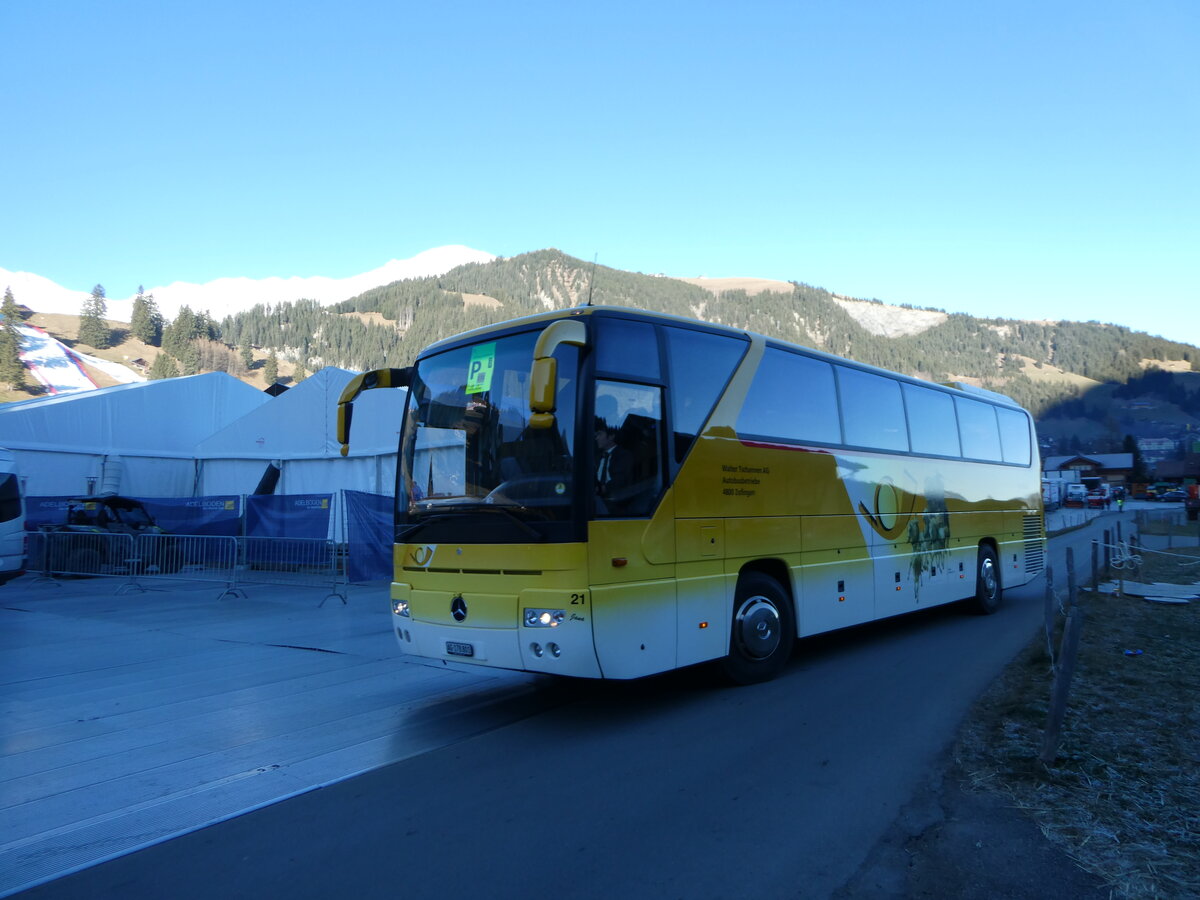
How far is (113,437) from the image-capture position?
30.9m

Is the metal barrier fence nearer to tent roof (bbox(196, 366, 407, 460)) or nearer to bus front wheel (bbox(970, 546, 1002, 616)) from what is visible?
tent roof (bbox(196, 366, 407, 460))

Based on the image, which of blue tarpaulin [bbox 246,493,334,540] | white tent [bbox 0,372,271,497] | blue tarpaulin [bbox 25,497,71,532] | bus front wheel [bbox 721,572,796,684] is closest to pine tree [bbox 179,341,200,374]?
white tent [bbox 0,372,271,497]

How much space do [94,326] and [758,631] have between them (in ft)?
447

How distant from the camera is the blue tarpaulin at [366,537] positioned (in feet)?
54.7

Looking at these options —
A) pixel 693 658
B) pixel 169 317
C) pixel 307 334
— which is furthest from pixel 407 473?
pixel 169 317

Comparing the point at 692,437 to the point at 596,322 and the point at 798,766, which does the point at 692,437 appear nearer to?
the point at 596,322

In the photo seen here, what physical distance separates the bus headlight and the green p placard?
197cm

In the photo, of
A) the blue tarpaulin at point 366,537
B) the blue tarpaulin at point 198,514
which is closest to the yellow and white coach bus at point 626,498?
the blue tarpaulin at point 366,537

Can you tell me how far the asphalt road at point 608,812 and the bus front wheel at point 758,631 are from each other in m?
0.33

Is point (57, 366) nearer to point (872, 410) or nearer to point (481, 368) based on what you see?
point (481, 368)

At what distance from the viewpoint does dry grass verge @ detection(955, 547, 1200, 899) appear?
3691mm

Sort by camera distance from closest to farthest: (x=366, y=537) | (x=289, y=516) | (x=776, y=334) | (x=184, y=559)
A: (x=366, y=537)
(x=184, y=559)
(x=289, y=516)
(x=776, y=334)

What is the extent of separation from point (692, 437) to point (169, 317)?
147410 mm

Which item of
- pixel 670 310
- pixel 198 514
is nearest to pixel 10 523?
pixel 198 514
